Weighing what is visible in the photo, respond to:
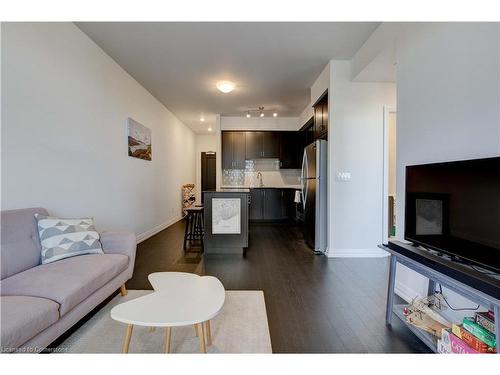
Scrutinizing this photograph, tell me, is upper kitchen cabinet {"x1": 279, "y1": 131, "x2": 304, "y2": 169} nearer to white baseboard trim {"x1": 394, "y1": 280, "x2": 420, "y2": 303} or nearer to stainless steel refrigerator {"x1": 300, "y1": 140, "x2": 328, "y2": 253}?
stainless steel refrigerator {"x1": 300, "y1": 140, "x2": 328, "y2": 253}

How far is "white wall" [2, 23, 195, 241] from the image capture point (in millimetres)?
1995

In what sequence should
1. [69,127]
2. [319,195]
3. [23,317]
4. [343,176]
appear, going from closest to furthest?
[23,317], [69,127], [343,176], [319,195]

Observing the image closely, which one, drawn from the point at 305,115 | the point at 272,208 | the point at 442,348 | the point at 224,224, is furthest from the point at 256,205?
the point at 442,348

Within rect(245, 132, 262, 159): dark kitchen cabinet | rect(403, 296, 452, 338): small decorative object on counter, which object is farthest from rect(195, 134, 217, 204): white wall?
rect(403, 296, 452, 338): small decorative object on counter

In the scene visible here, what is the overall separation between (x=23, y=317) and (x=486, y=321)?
2.31 m

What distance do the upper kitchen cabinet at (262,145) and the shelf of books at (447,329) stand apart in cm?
500

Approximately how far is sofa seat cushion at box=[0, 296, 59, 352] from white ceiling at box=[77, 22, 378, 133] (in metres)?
2.67

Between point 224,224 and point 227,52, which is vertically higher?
point 227,52

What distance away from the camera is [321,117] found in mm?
3904

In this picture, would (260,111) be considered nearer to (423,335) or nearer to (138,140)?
(138,140)

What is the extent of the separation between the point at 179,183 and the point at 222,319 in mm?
5259

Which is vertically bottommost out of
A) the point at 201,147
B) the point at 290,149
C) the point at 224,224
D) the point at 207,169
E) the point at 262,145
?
the point at 224,224
